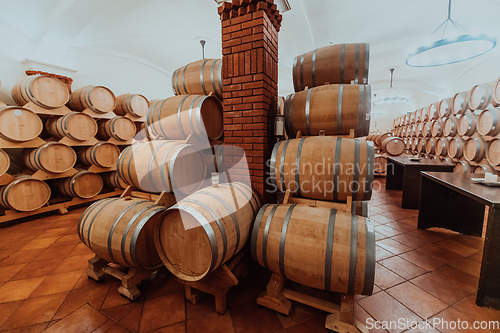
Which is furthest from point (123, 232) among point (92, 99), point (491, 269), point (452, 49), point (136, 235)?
point (452, 49)

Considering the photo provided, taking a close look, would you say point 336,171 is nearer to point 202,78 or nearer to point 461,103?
point 202,78

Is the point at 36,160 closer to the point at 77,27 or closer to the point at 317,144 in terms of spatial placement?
the point at 77,27

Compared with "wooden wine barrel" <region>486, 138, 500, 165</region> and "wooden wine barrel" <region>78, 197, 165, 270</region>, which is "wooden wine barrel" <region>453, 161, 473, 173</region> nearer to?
"wooden wine barrel" <region>486, 138, 500, 165</region>

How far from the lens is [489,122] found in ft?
14.4

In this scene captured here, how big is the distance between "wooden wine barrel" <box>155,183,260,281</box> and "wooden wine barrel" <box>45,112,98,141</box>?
13.3 feet

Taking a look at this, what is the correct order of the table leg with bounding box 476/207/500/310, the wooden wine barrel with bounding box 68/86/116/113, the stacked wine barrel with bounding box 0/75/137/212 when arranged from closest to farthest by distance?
the table leg with bounding box 476/207/500/310 → the stacked wine barrel with bounding box 0/75/137/212 → the wooden wine barrel with bounding box 68/86/116/113

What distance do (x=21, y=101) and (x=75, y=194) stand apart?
1.95 m

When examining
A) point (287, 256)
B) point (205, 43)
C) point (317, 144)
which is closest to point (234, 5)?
point (317, 144)

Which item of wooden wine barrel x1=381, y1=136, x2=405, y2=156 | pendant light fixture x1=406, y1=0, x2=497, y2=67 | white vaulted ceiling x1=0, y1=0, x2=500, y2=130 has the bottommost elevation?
wooden wine barrel x1=381, y1=136, x2=405, y2=156

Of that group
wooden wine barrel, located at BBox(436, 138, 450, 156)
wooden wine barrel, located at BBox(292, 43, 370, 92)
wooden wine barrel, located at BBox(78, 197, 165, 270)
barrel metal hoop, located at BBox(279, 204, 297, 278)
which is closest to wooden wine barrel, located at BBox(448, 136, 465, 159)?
wooden wine barrel, located at BBox(436, 138, 450, 156)

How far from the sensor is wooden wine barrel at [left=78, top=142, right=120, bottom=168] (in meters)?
4.72

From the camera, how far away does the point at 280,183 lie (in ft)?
7.32

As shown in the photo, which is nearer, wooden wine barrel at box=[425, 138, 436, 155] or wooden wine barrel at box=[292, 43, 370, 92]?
wooden wine barrel at box=[292, 43, 370, 92]

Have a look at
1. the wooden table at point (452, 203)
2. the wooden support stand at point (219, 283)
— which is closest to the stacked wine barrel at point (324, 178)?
the wooden support stand at point (219, 283)
